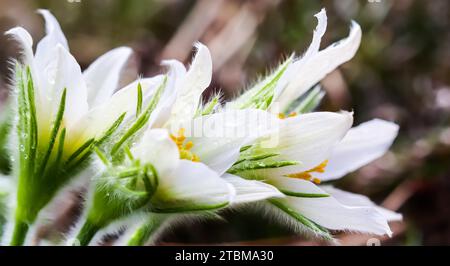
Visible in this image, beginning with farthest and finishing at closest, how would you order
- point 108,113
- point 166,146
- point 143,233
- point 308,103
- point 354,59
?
point 354,59, point 308,103, point 143,233, point 108,113, point 166,146

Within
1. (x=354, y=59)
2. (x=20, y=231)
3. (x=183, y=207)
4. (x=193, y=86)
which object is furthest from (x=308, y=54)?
(x=354, y=59)

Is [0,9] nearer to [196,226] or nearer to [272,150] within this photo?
[196,226]

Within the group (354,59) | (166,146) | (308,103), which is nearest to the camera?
(166,146)

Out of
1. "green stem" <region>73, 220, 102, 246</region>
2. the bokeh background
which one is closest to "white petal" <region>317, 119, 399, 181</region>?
"green stem" <region>73, 220, 102, 246</region>

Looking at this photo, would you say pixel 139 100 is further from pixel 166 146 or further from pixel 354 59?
pixel 354 59

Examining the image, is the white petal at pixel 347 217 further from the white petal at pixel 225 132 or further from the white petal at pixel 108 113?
the white petal at pixel 108 113
